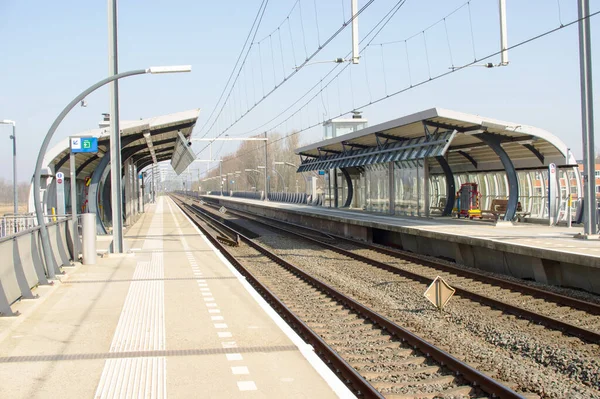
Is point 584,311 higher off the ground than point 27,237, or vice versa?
point 27,237

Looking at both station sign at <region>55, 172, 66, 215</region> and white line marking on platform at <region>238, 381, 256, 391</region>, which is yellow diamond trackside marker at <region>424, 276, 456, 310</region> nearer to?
white line marking on platform at <region>238, 381, 256, 391</region>

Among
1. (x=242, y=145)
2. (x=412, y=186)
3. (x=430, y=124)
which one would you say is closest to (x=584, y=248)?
(x=430, y=124)

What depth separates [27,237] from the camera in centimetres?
1102

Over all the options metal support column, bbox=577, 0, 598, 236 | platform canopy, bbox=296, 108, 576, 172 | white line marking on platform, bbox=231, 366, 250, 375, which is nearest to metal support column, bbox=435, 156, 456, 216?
platform canopy, bbox=296, 108, 576, 172

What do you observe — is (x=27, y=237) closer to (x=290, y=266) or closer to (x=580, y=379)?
(x=290, y=266)

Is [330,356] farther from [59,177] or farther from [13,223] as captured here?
[59,177]

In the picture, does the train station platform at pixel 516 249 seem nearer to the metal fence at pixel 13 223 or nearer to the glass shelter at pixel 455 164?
the glass shelter at pixel 455 164

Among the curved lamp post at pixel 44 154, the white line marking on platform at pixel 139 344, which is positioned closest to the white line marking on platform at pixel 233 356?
the white line marking on platform at pixel 139 344

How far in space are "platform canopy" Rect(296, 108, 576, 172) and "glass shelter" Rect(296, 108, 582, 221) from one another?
3 centimetres

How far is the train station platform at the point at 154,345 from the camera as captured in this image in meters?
→ 5.92

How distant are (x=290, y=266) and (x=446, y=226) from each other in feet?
21.5

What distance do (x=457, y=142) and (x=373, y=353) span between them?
57.7 ft

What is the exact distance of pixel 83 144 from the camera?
1653 centimetres

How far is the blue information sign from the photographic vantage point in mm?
16375
